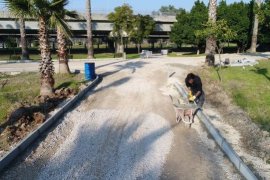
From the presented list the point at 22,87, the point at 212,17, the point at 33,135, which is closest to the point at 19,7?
the point at 22,87

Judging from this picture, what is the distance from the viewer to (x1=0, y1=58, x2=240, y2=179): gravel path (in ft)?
29.7

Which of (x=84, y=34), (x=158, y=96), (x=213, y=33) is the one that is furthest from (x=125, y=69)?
(x=84, y=34)

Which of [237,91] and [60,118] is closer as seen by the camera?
[60,118]

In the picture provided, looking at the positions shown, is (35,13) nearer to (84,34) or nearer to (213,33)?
(213,33)

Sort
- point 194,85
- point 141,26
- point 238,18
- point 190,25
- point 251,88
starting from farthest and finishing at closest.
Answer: point 141,26 → point 190,25 → point 238,18 → point 251,88 → point 194,85

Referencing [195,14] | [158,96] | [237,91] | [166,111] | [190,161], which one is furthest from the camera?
[195,14]

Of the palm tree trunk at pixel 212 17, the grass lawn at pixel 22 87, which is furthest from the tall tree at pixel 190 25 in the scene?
the grass lawn at pixel 22 87

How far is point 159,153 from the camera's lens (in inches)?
404

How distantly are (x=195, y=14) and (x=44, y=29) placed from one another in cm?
3446

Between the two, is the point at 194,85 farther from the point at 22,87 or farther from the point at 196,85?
the point at 22,87

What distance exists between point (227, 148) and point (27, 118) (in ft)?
24.9

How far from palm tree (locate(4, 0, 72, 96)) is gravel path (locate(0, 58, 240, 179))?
8.54 feet

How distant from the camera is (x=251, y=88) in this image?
20.3 meters

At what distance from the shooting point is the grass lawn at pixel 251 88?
49.7ft
